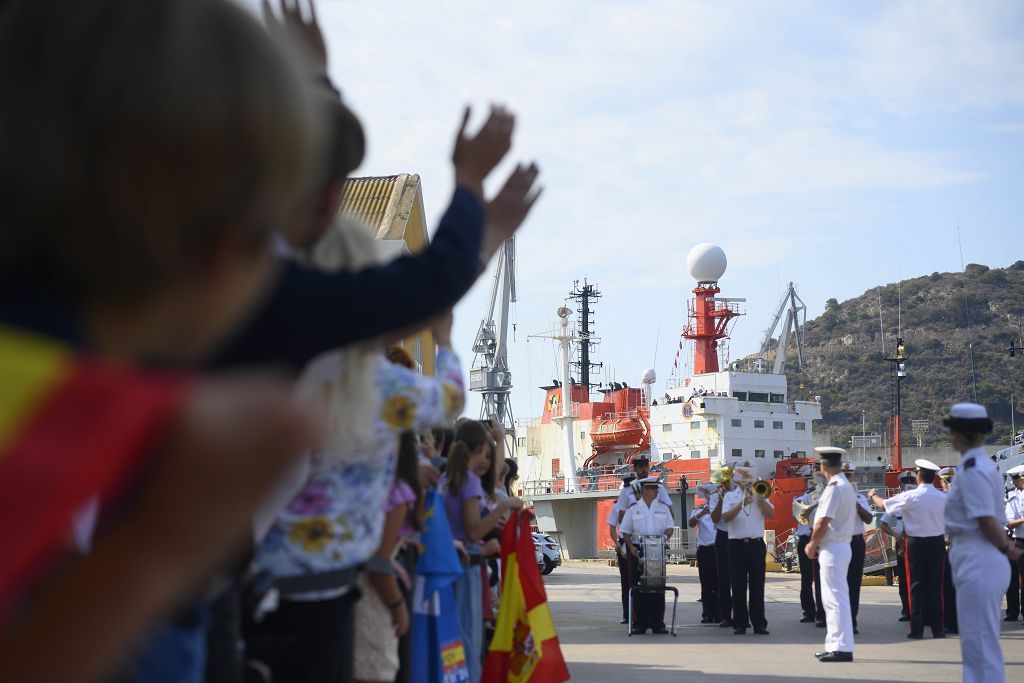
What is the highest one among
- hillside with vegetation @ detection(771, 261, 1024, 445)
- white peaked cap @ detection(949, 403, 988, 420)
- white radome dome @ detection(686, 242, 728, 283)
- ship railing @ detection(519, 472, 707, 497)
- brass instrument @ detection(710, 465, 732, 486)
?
hillside with vegetation @ detection(771, 261, 1024, 445)

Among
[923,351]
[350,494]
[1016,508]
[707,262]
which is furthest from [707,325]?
[923,351]

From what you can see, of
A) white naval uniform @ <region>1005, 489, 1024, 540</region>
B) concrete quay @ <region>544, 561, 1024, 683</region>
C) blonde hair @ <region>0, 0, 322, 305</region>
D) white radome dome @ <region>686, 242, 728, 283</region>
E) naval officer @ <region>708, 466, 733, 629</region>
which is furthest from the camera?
white radome dome @ <region>686, 242, 728, 283</region>

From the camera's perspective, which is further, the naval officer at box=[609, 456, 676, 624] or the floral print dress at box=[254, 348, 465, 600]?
the naval officer at box=[609, 456, 676, 624]

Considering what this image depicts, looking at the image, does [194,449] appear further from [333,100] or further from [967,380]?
[967,380]

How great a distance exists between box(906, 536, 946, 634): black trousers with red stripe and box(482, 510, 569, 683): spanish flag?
25.1 ft

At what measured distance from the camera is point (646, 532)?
15945 millimetres

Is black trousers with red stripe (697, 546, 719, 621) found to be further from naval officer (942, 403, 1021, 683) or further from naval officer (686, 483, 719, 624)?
naval officer (942, 403, 1021, 683)

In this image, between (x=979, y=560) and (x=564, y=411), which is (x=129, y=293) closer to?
(x=979, y=560)

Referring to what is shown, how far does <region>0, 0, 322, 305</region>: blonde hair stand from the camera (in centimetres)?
90

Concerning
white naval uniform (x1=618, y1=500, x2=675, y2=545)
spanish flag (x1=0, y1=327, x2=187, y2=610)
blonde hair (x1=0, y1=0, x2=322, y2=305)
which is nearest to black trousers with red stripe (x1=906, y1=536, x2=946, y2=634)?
white naval uniform (x1=618, y1=500, x2=675, y2=545)

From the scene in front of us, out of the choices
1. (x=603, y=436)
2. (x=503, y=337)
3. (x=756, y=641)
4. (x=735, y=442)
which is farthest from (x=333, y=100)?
(x=503, y=337)

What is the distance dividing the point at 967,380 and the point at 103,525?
142 m

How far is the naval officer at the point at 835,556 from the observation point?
11523 mm

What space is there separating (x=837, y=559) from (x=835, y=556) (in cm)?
4
